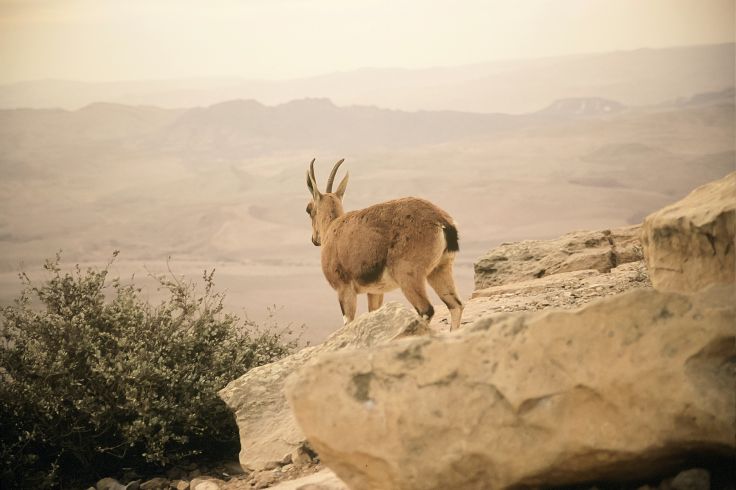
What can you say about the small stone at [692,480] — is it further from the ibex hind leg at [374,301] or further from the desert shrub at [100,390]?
the ibex hind leg at [374,301]

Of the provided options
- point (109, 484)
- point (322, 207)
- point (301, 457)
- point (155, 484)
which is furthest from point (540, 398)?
point (322, 207)

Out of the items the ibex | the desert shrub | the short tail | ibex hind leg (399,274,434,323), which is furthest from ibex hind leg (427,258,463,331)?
the desert shrub

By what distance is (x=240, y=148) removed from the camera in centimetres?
4884

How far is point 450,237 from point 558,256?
4.50 meters

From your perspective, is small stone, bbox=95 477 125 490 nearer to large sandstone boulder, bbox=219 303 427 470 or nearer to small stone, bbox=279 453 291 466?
large sandstone boulder, bbox=219 303 427 470

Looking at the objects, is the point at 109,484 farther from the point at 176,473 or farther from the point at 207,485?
the point at 207,485

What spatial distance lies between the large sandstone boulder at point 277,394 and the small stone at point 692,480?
3300 millimetres

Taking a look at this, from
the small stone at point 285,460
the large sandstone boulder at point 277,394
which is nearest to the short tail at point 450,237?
the large sandstone boulder at point 277,394

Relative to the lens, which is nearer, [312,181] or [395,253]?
[395,253]

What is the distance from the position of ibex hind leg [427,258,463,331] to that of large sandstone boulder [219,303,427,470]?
4.80 feet

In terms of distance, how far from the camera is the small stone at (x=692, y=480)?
3.85 meters

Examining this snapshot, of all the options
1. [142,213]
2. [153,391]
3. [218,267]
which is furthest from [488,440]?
[142,213]

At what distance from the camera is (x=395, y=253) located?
8289mm

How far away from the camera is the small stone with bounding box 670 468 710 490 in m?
3.85
